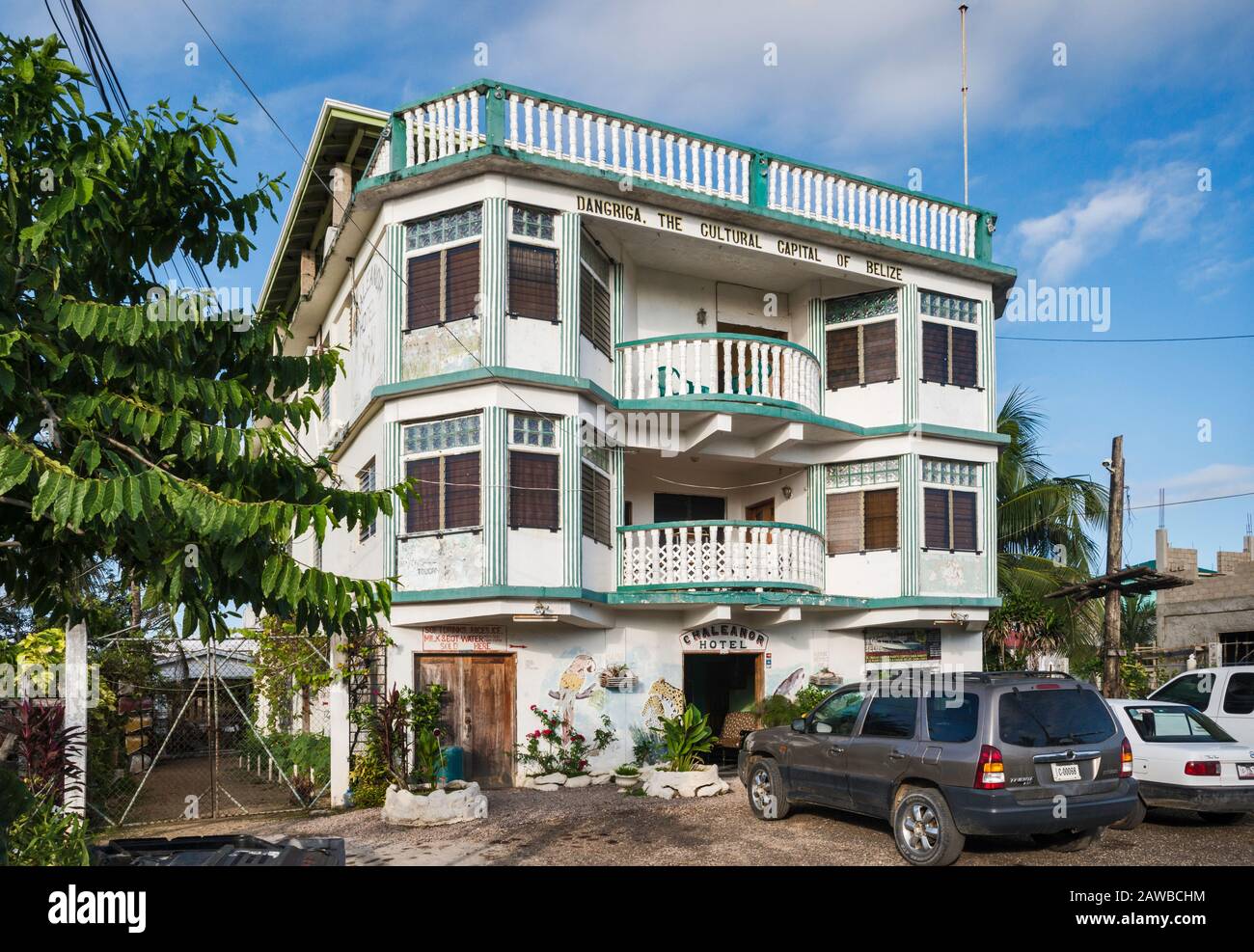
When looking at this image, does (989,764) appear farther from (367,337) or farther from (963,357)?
(963,357)

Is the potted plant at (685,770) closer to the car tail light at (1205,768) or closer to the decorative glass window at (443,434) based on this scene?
the decorative glass window at (443,434)

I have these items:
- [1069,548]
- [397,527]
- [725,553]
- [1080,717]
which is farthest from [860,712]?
[1069,548]

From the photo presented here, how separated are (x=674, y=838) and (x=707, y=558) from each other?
22.1 feet

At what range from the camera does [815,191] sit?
21.1m

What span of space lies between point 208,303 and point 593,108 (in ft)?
42.7

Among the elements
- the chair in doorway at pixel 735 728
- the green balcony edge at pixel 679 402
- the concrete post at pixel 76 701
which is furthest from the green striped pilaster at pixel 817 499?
the concrete post at pixel 76 701

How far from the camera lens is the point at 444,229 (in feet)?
59.0

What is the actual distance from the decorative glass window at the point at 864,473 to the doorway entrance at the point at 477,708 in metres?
7.86

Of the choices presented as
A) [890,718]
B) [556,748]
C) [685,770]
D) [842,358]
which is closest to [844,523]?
[842,358]

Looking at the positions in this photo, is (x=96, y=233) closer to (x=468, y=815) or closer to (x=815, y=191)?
(x=468, y=815)

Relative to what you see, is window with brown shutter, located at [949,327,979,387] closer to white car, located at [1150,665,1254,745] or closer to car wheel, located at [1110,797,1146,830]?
white car, located at [1150,665,1254,745]

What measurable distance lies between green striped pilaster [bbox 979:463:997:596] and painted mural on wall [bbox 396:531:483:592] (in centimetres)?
1077

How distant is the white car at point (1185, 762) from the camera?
41.8 ft

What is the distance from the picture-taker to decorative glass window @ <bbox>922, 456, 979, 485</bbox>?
21.8 meters
